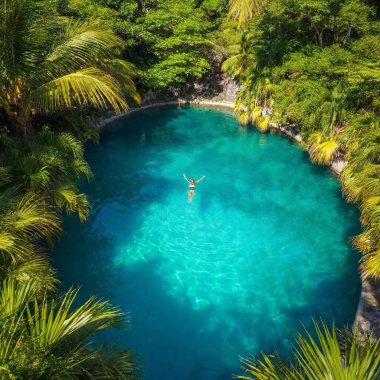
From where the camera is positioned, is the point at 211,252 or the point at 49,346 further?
the point at 211,252

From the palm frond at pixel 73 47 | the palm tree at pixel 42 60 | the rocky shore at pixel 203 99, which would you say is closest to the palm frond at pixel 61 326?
the palm tree at pixel 42 60

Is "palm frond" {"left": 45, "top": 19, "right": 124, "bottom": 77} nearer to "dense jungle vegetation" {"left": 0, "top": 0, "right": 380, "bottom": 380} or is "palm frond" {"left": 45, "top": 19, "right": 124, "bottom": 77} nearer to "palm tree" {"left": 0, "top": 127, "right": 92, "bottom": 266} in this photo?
"dense jungle vegetation" {"left": 0, "top": 0, "right": 380, "bottom": 380}

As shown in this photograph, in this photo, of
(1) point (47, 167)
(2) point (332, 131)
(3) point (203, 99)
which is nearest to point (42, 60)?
(1) point (47, 167)

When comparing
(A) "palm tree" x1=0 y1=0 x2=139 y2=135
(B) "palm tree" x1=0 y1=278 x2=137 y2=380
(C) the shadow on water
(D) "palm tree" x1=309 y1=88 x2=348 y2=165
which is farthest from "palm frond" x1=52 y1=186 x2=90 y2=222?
(D) "palm tree" x1=309 y1=88 x2=348 y2=165

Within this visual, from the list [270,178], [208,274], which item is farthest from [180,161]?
[208,274]

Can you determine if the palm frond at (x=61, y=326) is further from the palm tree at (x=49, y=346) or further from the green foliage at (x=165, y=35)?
the green foliage at (x=165, y=35)

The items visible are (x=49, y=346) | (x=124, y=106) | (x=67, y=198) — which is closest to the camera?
(x=49, y=346)

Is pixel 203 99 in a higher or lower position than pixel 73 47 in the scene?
lower

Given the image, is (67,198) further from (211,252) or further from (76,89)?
(211,252)
